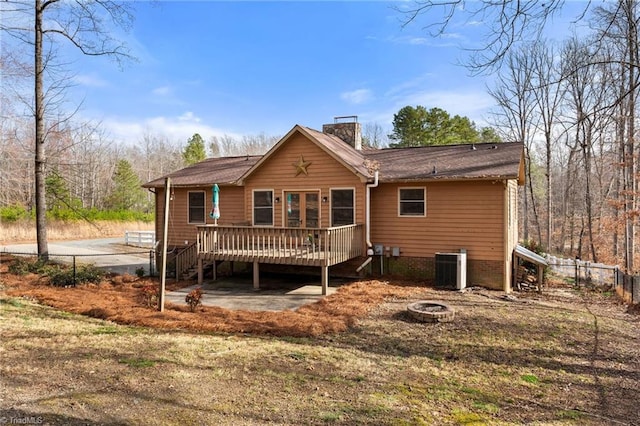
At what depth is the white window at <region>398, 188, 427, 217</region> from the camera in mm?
12828

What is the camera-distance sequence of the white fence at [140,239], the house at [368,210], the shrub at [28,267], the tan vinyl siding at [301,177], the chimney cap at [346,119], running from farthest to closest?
the white fence at [140,239] → the chimney cap at [346,119] → the tan vinyl siding at [301,177] → the shrub at [28,267] → the house at [368,210]

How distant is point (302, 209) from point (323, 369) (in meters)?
8.86

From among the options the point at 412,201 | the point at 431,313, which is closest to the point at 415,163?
the point at 412,201

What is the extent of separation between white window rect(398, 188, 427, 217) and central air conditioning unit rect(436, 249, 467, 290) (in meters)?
1.74

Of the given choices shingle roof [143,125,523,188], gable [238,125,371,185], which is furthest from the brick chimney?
gable [238,125,371,185]

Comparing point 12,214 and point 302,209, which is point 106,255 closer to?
point 302,209

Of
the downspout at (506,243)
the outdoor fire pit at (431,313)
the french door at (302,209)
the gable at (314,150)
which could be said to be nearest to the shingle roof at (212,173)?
the gable at (314,150)

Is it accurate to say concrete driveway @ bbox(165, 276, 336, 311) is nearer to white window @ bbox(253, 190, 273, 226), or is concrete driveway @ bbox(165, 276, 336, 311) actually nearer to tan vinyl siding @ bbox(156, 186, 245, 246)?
white window @ bbox(253, 190, 273, 226)

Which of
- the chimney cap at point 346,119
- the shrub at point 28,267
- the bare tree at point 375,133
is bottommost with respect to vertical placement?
the shrub at point 28,267

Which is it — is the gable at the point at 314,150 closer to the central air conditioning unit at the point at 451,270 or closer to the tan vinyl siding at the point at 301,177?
the tan vinyl siding at the point at 301,177

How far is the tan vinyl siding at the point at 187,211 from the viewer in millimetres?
15383

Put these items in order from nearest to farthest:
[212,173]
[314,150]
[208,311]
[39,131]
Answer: [208,311] → [314,150] → [39,131] → [212,173]

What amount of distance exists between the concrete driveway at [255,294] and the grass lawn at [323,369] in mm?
1160

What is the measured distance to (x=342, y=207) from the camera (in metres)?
13.4
